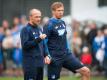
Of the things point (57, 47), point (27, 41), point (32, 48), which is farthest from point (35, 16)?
point (57, 47)

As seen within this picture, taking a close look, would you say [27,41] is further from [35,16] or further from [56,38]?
[56,38]

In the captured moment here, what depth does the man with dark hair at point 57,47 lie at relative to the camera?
14195mm

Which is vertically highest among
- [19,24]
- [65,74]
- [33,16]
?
[33,16]

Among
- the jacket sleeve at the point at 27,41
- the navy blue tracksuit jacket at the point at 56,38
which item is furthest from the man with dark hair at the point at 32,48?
the navy blue tracksuit jacket at the point at 56,38

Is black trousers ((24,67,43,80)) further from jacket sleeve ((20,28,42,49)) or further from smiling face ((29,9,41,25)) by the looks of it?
smiling face ((29,9,41,25))

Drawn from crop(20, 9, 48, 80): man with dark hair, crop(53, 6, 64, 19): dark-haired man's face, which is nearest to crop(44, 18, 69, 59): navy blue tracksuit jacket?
crop(53, 6, 64, 19): dark-haired man's face

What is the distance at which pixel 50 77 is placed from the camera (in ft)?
46.9

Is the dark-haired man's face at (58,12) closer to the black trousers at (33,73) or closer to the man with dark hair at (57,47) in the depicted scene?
the man with dark hair at (57,47)

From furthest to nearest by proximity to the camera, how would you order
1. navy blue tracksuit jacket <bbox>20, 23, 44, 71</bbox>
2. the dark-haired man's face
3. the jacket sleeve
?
the dark-haired man's face → navy blue tracksuit jacket <bbox>20, 23, 44, 71</bbox> → the jacket sleeve

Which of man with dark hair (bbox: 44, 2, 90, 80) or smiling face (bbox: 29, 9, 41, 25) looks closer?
smiling face (bbox: 29, 9, 41, 25)

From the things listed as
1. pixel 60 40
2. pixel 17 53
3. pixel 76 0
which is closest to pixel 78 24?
pixel 76 0

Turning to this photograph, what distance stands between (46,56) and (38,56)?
244 mm

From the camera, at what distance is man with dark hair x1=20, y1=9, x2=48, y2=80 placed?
1378cm

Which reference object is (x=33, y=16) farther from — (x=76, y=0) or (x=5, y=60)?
(x=76, y=0)
